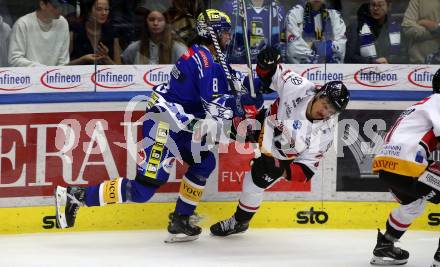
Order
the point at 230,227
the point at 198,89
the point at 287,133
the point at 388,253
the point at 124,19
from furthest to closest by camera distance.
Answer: the point at 124,19, the point at 230,227, the point at 287,133, the point at 198,89, the point at 388,253

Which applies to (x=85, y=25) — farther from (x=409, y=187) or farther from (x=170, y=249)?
(x=409, y=187)

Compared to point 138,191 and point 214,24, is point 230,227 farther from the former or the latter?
point 214,24

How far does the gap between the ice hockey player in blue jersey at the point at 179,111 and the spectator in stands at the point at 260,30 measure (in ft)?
1.41

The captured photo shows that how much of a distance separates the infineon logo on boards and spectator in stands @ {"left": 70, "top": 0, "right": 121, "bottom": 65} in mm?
1263

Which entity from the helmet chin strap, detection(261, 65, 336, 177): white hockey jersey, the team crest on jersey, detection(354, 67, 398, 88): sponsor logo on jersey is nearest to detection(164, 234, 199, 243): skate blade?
detection(261, 65, 336, 177): white hockey jersey

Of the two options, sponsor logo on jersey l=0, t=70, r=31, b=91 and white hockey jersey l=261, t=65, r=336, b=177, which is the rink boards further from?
sponsor logo on jersey l=0, t=70, r=31, b=91

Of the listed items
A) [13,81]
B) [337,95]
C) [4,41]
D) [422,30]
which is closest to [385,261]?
[337,95]

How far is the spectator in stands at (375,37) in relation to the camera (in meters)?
6.67

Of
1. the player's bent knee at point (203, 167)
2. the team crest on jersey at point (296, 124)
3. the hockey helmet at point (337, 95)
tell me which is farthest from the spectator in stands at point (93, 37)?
the hockey helmet at point (337, 95)

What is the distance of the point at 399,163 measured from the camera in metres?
5.41

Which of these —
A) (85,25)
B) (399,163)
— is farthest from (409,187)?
(85,25)

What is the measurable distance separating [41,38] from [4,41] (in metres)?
0.23

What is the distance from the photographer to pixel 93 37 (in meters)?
6.46

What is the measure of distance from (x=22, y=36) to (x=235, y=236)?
6.19 ft
